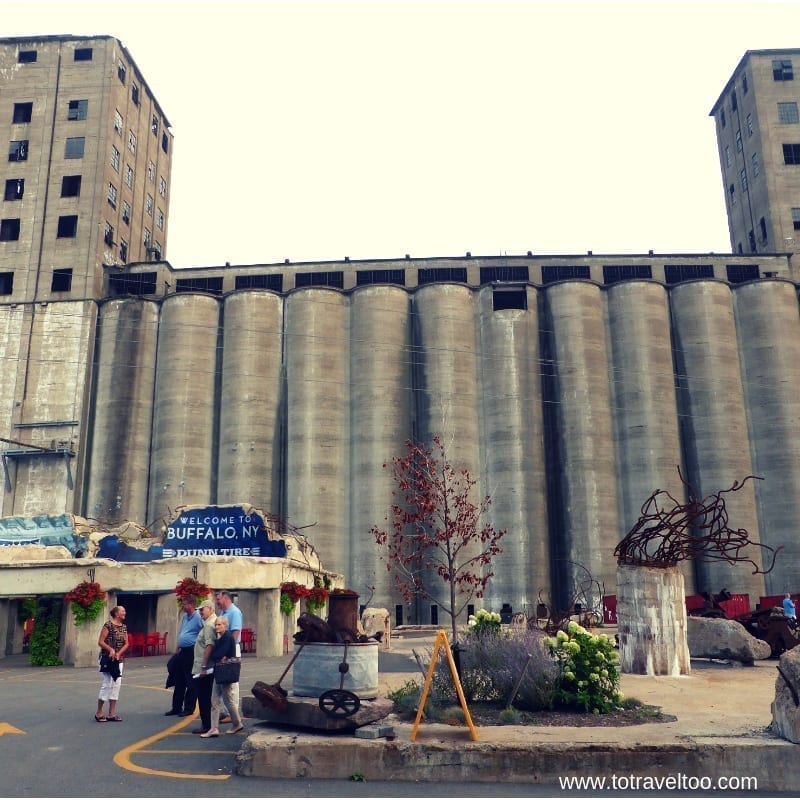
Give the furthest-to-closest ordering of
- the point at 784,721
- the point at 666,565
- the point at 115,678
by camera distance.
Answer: the point at 666,565, the point at 115,678, the point at 784,721

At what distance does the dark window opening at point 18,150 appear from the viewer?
6300cm

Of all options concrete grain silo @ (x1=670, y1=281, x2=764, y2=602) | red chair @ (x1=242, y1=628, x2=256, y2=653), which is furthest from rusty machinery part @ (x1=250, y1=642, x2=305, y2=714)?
concrete grain silo @ (x1=670, y1=281, x2=764, y2=602)

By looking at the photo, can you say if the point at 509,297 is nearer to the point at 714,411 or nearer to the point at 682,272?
the point at 682,272

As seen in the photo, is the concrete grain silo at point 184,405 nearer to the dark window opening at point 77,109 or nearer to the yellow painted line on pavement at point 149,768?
the dark window opening at point 77,109

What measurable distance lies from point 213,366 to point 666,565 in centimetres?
4444

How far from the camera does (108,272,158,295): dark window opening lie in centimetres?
6206

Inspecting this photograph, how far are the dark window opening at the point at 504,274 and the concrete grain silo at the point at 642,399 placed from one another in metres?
7.63

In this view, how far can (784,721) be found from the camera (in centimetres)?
939

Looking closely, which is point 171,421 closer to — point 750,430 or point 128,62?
point 128,62

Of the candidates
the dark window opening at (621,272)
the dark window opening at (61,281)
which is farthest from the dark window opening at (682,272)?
the dark window opening at (61,281)

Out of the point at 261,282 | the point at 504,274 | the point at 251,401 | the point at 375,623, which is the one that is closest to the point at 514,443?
the point at 504,274

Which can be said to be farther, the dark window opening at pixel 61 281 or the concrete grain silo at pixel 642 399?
the dark window opening at pixel 61 281

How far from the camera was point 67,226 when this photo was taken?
6109 centimetres

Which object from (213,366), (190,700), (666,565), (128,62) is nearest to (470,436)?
(213,366)
